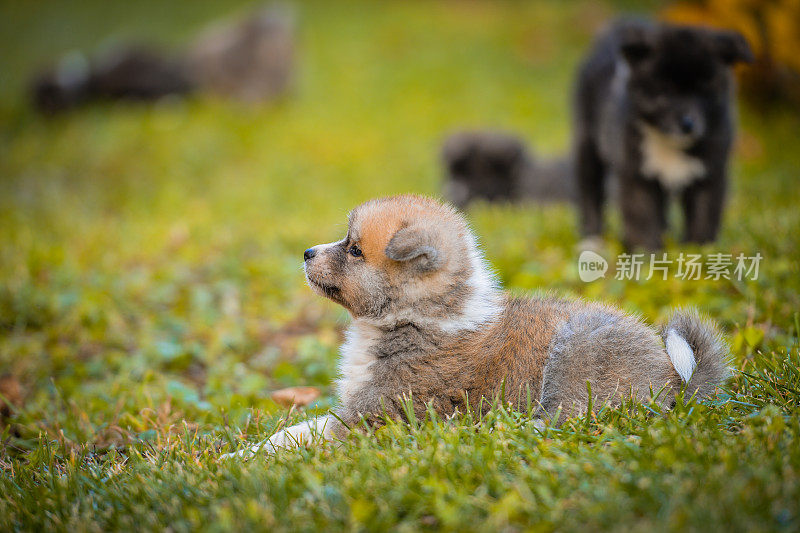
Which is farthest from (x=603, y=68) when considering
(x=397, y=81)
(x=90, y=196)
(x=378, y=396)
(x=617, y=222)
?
(x=397, y=81)

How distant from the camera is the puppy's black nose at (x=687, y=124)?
500 centimetres

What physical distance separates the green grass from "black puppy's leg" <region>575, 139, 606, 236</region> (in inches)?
11.0

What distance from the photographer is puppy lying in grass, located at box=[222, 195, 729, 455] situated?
2984mm

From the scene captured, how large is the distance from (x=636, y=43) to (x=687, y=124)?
708mm

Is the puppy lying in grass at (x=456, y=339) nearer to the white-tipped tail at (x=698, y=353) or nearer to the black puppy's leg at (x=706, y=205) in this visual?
the white-tipped tail at (x=698, y=353)

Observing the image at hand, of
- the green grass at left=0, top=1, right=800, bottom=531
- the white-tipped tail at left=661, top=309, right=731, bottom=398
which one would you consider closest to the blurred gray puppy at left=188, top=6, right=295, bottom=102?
the green grass at left=0, top=1, right=800, bottom=531

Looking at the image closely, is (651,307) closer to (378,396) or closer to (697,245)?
(697,245)

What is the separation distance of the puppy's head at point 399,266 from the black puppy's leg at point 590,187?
3.12m

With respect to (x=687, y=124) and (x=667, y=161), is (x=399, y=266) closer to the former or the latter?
(x=687, y=124)

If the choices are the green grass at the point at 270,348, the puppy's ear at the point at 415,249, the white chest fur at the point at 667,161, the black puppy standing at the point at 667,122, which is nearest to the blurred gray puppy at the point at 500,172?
the green grass at the point at 270,348

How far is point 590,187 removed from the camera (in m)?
6.35

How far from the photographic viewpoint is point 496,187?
9.41m

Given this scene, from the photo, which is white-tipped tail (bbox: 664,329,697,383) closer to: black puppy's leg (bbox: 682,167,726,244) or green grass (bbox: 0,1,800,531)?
green grass (bbox: 0,1,800,531)

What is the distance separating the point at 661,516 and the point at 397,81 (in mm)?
15856
